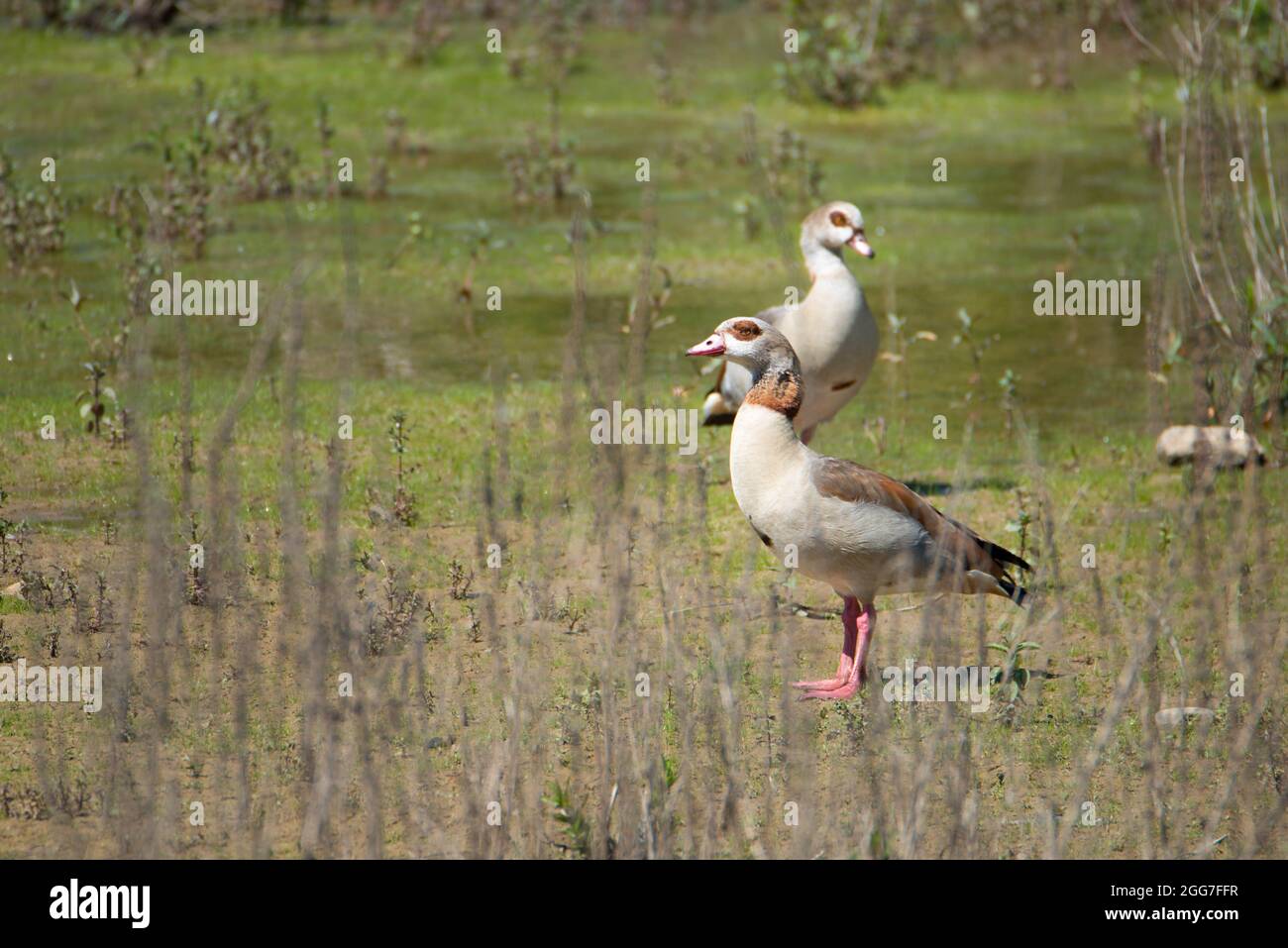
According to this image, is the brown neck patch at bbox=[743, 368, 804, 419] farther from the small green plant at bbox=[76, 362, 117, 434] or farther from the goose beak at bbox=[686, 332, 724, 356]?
the small green plant at bbox=[76, 362, 117, 434]

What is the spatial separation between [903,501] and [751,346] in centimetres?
89

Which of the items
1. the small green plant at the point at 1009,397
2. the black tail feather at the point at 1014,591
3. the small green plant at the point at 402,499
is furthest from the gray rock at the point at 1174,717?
the small green plant at the point at 402,499

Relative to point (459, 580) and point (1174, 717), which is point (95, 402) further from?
point (1174, 717)

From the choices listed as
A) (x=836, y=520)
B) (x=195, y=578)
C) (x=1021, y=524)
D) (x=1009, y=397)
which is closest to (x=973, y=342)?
(x=1009, y=397)

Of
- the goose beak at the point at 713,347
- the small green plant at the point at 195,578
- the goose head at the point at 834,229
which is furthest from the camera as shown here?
the goose head at the point at 834,229

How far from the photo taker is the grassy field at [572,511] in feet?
16.3

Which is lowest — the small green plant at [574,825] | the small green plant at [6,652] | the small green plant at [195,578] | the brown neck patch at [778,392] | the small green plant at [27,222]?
the small green plant at [574,825]

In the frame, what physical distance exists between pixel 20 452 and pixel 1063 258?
9.11m

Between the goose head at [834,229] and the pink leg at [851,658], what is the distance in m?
2.95

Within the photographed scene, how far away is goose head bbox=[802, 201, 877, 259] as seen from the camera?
9.36 m

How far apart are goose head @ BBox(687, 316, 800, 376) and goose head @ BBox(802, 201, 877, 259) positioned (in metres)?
Result: 2.40

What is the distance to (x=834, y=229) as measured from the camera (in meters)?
9.36

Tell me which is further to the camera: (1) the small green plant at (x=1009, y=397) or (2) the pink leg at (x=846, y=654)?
(1) the small green plant at (x=1009, y=397)

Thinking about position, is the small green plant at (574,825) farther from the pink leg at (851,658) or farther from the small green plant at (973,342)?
the small green plant at (973,342)
